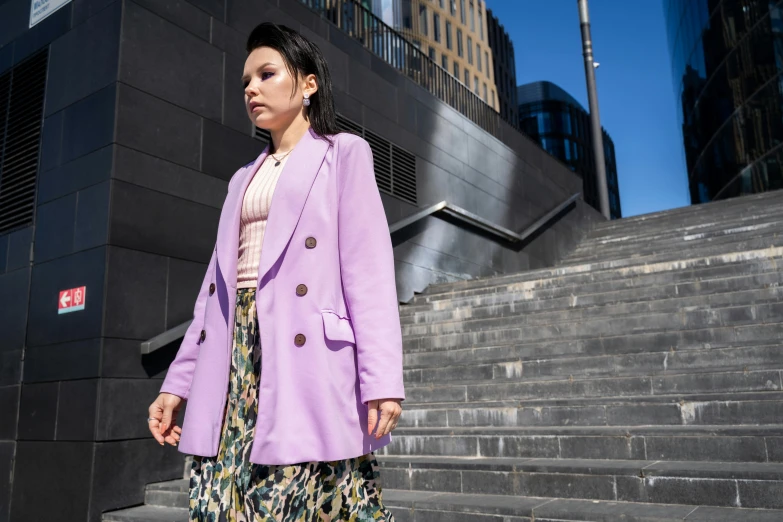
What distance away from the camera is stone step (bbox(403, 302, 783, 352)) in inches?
217

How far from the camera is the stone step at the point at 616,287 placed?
258 inches

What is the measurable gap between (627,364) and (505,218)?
7063mm

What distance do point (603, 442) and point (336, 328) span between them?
10.1 ft

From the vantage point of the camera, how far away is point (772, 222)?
9.15m

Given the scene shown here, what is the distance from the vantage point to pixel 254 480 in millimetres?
1417

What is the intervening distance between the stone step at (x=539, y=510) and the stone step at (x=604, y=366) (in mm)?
1656

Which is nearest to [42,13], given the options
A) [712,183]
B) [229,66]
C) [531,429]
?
[229,66]

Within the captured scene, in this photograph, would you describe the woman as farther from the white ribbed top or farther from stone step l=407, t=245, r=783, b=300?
stone step l=407, t=245, r=783, b=300

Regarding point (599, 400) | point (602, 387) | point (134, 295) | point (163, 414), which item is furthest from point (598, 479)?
point (134, 295)

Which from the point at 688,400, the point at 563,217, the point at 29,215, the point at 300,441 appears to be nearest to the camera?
the point at 300,441

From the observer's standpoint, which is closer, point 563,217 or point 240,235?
point 240,235

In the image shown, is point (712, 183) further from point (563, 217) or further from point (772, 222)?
point (772, 222)

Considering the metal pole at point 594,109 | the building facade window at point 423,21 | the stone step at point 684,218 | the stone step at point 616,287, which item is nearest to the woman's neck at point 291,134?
the stone step at point 616,287

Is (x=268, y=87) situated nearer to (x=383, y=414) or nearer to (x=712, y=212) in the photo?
(x=383, y=414)
